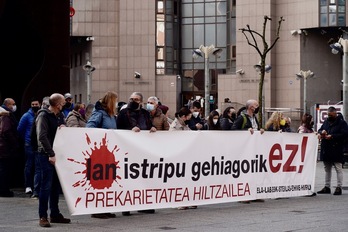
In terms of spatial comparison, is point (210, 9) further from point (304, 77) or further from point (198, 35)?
point (304, 77)

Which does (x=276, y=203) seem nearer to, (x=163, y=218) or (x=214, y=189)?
(x=214, y=189)

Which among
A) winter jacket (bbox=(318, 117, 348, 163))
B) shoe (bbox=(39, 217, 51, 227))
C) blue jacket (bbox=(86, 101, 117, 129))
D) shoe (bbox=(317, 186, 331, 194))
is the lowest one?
shoe (bbox=(317, 186, 331, 194))

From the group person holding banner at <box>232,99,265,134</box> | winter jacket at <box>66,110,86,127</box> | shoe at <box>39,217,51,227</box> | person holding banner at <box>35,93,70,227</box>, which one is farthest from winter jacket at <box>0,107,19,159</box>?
shoe at <box>39,217,51,227</box>

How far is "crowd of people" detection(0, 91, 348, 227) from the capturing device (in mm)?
13094

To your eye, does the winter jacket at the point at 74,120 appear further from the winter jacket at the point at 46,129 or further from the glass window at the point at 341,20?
the glass window at the point at 341,20

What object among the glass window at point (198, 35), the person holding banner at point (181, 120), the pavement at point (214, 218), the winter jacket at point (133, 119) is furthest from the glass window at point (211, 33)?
the winter jacket at point (133, 119)

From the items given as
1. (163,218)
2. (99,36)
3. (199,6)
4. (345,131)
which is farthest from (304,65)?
(163,218)

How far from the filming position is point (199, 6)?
75.4 meters

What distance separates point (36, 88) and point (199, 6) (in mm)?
56508

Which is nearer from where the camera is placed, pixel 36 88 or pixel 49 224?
pixel 49 224

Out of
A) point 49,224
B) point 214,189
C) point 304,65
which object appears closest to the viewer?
point 49,224

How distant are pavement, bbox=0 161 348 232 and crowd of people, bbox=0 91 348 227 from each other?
394mm

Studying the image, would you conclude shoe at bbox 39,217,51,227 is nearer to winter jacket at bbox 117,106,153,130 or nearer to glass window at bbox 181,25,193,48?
winter jacket at bbox 117,106,153,130

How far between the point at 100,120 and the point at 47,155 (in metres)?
1.60
